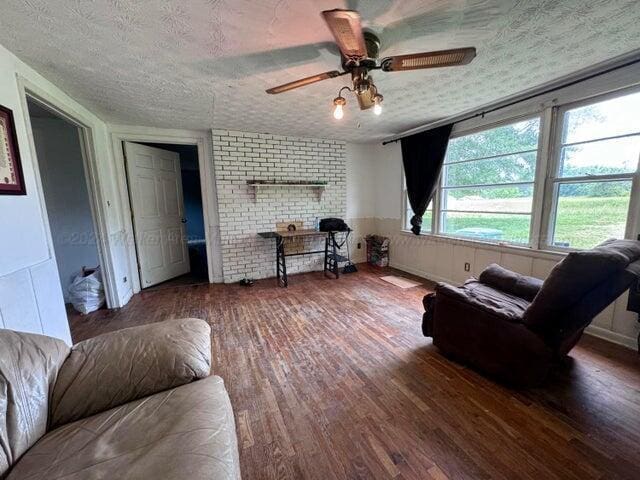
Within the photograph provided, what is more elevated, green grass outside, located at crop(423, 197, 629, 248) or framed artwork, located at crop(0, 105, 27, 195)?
framed artwork, located at crop(0, 105, 27, 195)

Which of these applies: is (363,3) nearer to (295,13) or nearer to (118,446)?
(295,13)

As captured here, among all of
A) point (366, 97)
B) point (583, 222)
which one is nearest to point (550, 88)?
point (583, 222)

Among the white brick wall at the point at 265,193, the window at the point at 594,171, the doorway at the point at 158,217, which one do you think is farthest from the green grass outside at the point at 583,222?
the doorway at the point at 158,217

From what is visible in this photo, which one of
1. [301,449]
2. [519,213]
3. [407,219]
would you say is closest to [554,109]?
[519,213]

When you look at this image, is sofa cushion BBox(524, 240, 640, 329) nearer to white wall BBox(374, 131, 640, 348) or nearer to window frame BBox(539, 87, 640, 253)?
window frame BBox(539, 87, 640, 253)

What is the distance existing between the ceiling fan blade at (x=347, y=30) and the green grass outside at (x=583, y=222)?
2.42 m

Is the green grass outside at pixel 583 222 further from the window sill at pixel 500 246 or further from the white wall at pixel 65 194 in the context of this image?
the white wall at pixel 65 194

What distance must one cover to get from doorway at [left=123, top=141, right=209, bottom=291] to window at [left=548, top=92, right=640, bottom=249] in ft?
14.7

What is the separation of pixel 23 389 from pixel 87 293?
2.66 meters

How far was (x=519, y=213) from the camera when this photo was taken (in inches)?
111

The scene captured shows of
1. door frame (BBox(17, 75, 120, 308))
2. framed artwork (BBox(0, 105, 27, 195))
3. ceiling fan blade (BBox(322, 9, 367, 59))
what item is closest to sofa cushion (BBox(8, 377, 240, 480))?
framed artwork (BBox(0, 105, 27, 195))

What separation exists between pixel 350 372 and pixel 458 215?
8.74 ft

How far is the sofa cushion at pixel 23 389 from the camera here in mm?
812

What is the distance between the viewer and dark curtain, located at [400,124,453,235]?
3510 millimetres
